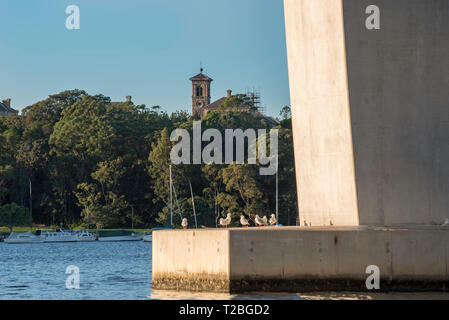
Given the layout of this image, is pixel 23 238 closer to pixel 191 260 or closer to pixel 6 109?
pixel 191 260

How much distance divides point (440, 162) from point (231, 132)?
2959 inches

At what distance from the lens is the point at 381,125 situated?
27.6m

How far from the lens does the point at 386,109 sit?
27688 millimetres

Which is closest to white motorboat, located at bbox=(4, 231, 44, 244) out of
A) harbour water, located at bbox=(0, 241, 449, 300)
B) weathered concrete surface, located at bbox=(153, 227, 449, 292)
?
harbour water, located at bbox=(0, 241, 449, 300)

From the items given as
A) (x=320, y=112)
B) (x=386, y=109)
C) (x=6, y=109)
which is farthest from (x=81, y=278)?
(x=6, y=109)

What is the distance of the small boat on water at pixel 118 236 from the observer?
9362 cm

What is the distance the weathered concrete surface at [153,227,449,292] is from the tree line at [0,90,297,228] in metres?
66.1

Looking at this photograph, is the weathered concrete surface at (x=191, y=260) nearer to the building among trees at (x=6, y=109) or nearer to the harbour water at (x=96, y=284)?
the harbour water at (x=96, y=284)

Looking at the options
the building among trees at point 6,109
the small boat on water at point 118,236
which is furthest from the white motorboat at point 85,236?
the building among trees at point 6,109

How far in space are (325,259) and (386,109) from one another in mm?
A: 5100

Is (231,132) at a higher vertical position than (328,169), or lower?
higher
